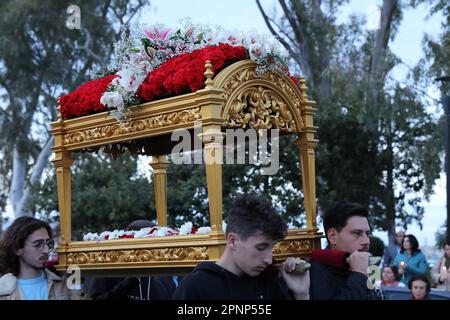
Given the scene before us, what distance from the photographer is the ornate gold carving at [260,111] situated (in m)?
5.32

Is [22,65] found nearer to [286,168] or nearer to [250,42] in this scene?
[286,168]

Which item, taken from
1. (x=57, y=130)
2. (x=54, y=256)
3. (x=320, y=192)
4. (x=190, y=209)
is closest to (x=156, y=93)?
(x=57, y=130)

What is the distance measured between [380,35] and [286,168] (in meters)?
8.38

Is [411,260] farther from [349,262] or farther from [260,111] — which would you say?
[349,262]

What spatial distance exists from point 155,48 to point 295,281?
97.3 inches

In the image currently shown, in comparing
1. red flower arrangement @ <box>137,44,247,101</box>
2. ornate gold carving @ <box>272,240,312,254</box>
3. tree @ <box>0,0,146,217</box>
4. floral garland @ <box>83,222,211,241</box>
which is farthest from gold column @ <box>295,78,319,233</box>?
tree @ <box>0,0,146,217</box>

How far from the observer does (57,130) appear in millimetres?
6344

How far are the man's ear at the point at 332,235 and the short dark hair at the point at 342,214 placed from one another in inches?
0.7

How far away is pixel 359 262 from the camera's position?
170 inches

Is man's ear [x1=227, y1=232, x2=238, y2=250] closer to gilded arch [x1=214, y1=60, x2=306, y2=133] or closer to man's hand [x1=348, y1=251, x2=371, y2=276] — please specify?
man's hand [x1=348, y1=251, x2=371, y2=276]

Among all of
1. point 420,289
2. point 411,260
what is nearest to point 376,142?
point 411,260

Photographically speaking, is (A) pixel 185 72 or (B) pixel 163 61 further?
(B) pixel 163 61

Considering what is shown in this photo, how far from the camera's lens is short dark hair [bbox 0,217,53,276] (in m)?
4.66

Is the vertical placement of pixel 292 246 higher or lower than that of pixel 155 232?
lower
